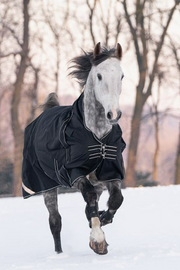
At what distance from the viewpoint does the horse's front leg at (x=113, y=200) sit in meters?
6.36

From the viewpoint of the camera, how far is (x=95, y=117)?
6.26 metres

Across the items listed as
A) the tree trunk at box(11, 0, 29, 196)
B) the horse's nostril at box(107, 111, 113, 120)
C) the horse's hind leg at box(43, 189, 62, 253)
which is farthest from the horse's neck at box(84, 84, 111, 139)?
the tree trunk at box(11, 0, 29, 196)

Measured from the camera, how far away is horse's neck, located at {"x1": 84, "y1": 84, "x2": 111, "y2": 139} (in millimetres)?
6254

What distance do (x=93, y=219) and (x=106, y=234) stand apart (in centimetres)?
292

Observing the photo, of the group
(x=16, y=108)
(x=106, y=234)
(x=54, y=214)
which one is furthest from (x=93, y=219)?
(x=16, y=108)

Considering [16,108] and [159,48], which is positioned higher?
[159,48]

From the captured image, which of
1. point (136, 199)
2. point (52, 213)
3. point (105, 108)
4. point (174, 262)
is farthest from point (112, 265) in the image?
point (136, 199)

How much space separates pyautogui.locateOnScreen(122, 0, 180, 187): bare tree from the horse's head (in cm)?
1441

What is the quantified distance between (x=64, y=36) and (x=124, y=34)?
8.38 ft

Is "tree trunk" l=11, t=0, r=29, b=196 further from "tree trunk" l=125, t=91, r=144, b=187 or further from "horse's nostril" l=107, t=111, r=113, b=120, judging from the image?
"horse's nostril" l=107, t=111, r=113, b=120

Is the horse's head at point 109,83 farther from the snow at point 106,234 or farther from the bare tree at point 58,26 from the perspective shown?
the bare tree at point 58,26

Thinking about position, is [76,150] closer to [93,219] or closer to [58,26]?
[93,219]

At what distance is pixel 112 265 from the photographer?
529 cm

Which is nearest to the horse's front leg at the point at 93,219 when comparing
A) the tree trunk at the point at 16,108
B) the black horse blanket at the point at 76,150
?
the black horse blanket at the point at 76,150
